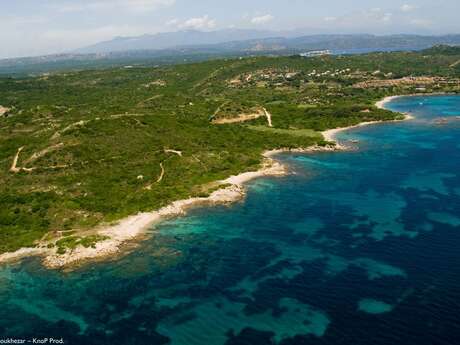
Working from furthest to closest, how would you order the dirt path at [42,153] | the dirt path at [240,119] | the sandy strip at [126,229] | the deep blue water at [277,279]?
1. the dirt path at [240,119]
2. the dirt path at [42,153]
3. the sandy strip at [126,229]
4. the deep blue water at [277,279]

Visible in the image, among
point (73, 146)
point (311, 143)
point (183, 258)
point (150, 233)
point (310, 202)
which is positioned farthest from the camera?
point (311, 143)

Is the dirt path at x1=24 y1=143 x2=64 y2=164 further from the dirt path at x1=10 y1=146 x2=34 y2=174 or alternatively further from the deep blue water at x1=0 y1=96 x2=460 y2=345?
the deep blue water at x1=0 y1=96 x2=460 y2=345

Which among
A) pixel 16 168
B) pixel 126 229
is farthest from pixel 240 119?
pixel 126 229

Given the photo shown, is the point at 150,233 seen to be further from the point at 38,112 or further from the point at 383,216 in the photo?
the point at 38,112

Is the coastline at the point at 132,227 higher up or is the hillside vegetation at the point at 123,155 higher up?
the hillside vegetation at the point at 123,155

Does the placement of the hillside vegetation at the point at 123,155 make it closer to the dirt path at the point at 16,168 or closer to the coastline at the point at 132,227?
the dirt path at the point at 16,168

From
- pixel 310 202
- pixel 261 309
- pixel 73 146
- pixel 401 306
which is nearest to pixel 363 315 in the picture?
pixel 401 306

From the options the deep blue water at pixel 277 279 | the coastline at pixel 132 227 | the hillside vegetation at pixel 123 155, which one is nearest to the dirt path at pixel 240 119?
the hillside vegetation at pixel 123 155
